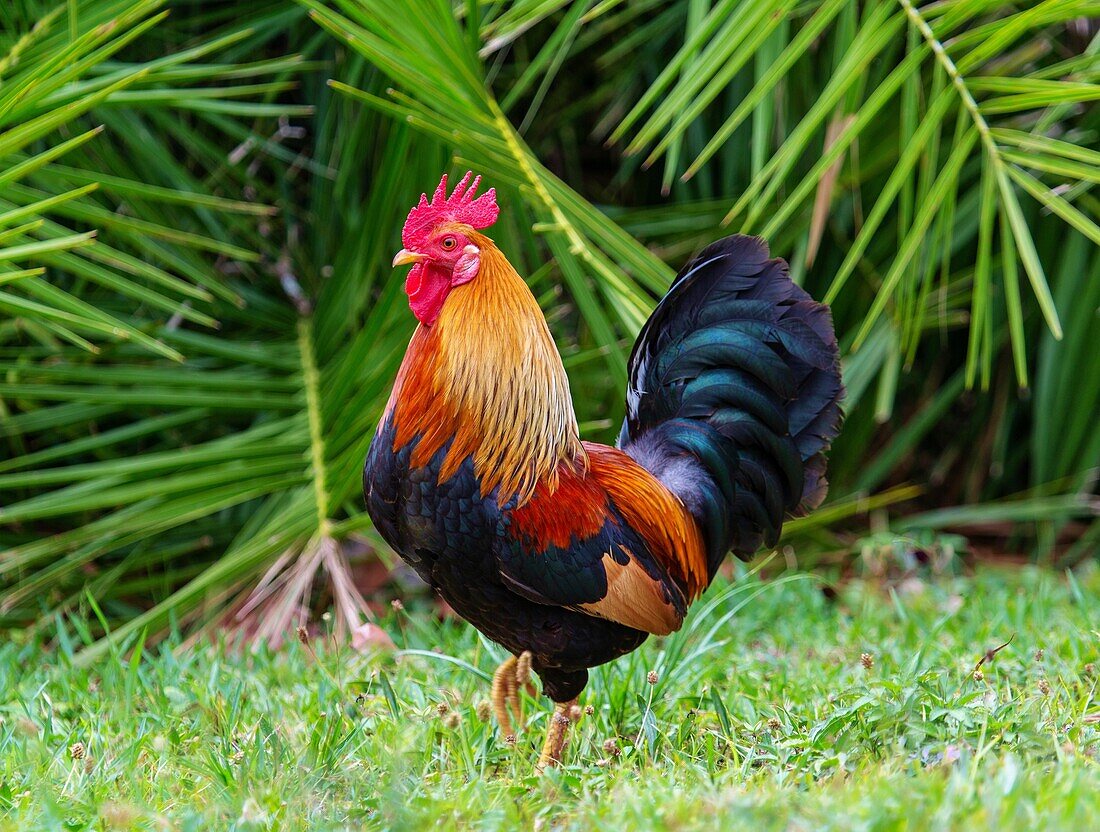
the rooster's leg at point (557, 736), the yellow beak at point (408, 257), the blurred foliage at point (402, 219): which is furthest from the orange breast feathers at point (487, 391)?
the blurred foliage at point (402, 219)

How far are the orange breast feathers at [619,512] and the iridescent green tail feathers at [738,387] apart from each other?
0.06 m

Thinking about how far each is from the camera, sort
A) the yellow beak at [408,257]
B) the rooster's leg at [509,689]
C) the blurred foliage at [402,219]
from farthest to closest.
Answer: the blurred foliage at [402,219] → the rooster's leg at [509,689] → the yellow beak at [408,257]

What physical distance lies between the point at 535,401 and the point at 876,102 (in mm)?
1407

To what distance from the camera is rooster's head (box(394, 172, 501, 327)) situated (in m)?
2.49

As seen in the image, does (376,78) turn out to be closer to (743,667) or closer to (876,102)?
(876,102)

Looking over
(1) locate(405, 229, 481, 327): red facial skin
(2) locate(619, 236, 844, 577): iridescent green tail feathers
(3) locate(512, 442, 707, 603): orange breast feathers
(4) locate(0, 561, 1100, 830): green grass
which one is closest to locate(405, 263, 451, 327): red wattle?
(1) locate(405, 229, 481, 327): red facial skin

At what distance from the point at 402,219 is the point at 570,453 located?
6.70ft

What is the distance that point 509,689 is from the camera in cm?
278

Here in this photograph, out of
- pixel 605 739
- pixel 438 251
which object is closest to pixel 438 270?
pixel 438 251

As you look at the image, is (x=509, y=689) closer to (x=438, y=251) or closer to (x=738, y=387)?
(x=738, y=387)

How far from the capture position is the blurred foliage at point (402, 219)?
319cm

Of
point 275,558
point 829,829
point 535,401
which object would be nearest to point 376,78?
point 275,558

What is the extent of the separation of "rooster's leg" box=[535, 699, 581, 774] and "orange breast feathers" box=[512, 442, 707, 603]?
28cm

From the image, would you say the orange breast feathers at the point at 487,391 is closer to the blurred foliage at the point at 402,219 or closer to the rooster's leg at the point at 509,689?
the rooster's leg at the point at 509,689
